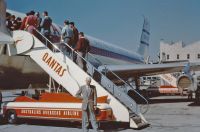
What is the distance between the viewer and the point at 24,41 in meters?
10.5

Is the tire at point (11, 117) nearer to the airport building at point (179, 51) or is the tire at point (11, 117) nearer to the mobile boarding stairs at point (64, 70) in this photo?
the mobile boarding stairs at point (64, 70)

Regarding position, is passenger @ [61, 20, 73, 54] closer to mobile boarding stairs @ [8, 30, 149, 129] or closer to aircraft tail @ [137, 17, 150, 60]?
mobile boarding stairs @ [8, 30, 149, 129]

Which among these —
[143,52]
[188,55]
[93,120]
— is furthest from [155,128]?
[188,55]

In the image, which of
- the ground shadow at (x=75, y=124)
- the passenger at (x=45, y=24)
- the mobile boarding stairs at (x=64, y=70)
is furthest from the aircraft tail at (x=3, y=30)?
the ground shadow at (x=75, y=124)

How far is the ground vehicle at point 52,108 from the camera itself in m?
8.89

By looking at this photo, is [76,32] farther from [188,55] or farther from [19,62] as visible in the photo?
[188,55]

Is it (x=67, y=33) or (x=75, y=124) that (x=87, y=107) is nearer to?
(x=75, y=124)

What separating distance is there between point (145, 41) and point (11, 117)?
29.9 metres

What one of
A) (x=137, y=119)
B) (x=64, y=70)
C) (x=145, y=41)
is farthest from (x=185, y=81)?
(x=145, y=41)

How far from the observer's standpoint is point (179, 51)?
89.8 meters

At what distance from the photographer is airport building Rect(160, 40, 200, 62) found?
86.8 m

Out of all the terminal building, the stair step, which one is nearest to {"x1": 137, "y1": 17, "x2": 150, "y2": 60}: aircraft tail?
the stair step

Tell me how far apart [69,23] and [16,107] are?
347 centimetres

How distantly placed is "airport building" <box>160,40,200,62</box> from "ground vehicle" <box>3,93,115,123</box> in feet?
253
